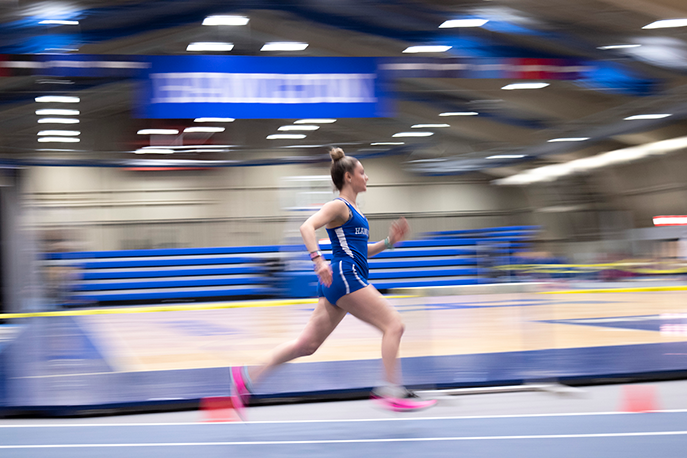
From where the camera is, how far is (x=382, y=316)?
11.4 feet

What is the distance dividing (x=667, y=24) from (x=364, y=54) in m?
9.89

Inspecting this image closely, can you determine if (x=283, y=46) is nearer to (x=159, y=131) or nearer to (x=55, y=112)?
(x=159, y=131)

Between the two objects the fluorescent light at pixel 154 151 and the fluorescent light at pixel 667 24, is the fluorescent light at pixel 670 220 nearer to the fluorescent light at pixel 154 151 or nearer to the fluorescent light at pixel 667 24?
the fluorescent light at pixel 667 24

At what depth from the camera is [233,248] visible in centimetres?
1436

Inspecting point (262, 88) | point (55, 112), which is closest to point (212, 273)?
point (55, 112)

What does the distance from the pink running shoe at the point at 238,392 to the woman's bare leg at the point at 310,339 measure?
7cm

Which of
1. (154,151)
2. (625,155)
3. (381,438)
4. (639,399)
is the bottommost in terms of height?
(639,399)

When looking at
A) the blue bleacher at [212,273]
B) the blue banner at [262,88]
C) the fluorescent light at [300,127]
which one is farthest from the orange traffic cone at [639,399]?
the blue bleacher at [212,273]

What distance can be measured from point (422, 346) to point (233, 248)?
348 inches

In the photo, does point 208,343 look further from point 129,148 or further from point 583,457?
point 583,457

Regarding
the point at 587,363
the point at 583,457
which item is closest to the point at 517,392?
the point at 587,363

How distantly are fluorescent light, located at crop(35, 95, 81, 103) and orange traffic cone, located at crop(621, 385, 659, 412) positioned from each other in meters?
4.37

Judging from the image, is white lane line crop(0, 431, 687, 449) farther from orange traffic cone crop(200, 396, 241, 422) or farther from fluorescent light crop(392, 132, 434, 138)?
fluorescent light crop(392, 132, 434, 138)

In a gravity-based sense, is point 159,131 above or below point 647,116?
below
